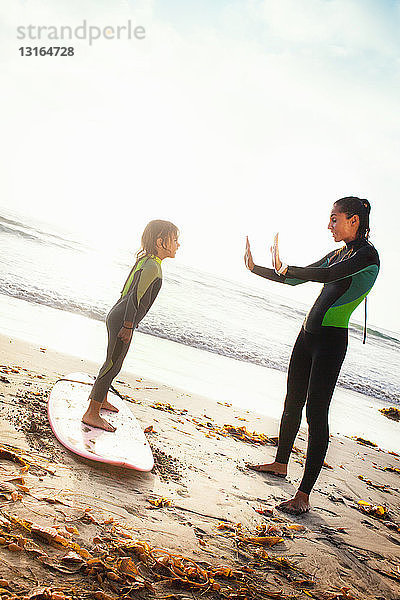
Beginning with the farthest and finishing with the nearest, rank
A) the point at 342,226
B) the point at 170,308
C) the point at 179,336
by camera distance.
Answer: the point at 170,308 → the point at 179,336 → the point at 342,226

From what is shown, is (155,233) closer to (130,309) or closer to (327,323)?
(130,309)

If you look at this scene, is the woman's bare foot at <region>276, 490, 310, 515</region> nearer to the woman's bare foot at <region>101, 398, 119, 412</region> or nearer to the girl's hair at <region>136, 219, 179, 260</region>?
the woman's bare foot at <region>101, 398, 119, 412</region>

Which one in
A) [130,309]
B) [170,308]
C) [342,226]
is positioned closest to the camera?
[342,226]

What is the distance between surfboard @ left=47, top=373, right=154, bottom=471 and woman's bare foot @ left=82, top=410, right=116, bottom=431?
4 centimetres

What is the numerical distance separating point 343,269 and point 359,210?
529 millimetres

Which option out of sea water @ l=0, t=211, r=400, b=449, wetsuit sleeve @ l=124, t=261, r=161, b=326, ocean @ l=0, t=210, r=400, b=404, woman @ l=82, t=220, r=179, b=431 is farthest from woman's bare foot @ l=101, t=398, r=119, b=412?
ocean @ l=0, t=210, r=400, b=404

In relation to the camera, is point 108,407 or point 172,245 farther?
point 108,407

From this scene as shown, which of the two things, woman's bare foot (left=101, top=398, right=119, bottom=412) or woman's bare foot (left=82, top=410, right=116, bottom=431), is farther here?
woman's bare foot (left=101, top=398, right=119, bottom=412)

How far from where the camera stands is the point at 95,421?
146 inches

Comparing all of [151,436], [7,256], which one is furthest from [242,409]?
[7,256]

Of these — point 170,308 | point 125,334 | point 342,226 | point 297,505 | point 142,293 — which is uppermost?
point 342,226

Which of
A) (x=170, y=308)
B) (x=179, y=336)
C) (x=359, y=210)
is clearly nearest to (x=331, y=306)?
(x=359, y=210)

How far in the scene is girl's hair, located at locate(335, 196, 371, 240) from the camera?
10.7ft

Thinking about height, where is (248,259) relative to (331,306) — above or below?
above
